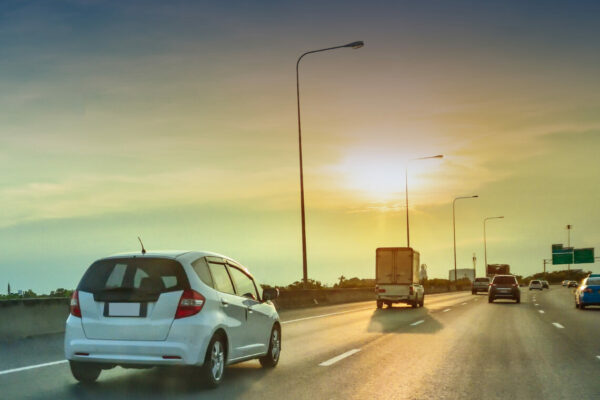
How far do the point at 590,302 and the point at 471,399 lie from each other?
89.4ft

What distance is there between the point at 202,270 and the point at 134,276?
811mm

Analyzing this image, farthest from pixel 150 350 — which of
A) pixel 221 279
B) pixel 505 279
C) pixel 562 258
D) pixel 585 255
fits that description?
pixel 562 258

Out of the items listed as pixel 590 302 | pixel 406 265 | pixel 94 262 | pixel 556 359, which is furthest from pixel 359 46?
pixel 94 262

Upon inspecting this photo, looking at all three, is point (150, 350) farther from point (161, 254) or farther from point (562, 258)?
point (562, 258)

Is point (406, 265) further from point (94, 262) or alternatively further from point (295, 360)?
point (94, 262)

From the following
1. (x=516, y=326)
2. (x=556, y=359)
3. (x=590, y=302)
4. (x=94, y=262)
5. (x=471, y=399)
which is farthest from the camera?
(x=590, y=302)

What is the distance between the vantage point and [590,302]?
33.2 metres

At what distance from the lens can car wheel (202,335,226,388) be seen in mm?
8711

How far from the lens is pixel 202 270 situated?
9148mm

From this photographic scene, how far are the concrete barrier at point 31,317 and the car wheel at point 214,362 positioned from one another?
777cm

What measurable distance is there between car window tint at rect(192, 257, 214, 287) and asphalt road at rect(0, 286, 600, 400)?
1085mm

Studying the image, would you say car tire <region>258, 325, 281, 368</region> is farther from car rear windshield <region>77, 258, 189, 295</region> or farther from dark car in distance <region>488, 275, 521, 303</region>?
dark car in distance <region>488, 275, 521, 303</region>

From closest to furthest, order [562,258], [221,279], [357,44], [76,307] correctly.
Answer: [76,307], [221,279], [357,44], [562,258]

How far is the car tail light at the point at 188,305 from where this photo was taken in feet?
28.0
